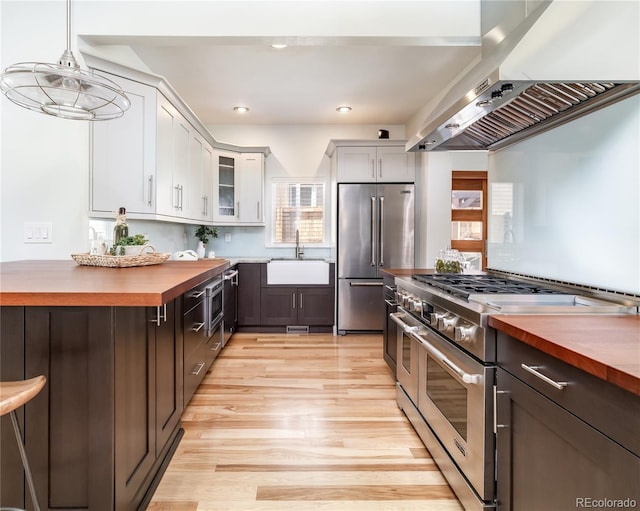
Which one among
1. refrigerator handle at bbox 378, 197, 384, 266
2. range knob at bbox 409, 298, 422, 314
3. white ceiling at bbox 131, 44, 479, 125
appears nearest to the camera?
range knob at bbox 409, 298, 422, 314

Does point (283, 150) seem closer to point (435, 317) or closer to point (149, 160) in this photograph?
point (149, 160)

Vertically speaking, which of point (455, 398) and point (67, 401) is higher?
point (67, 401)

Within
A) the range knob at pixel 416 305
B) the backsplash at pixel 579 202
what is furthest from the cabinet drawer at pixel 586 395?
the range knob at pixel 416 305

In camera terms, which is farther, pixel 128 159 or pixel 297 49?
pixel 297 49

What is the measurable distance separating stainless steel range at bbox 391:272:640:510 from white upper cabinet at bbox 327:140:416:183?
2.49m

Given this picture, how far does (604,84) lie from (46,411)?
7.64ft

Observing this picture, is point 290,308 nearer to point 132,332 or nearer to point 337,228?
point 337,228

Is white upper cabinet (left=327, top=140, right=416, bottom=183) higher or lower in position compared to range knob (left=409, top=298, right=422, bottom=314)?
higher

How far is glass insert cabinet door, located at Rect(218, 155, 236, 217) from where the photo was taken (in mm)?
4594

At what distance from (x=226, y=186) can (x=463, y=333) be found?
3880 mm

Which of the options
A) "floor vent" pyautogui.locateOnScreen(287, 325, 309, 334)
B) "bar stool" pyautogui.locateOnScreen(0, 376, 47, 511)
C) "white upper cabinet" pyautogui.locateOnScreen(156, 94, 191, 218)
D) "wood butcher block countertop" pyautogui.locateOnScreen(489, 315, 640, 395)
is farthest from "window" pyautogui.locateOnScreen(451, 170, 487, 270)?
"bar stool" pyautogui.locateOnScreen(0, 376, 47, 511)

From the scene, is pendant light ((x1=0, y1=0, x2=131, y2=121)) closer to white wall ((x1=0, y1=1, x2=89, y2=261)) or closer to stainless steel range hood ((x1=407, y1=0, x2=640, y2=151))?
white wall ((x1=0, y1=1, x2=89, y2=261))

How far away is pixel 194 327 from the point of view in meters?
2.43

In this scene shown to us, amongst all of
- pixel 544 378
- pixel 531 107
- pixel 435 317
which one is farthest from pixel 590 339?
pixel 531 107
